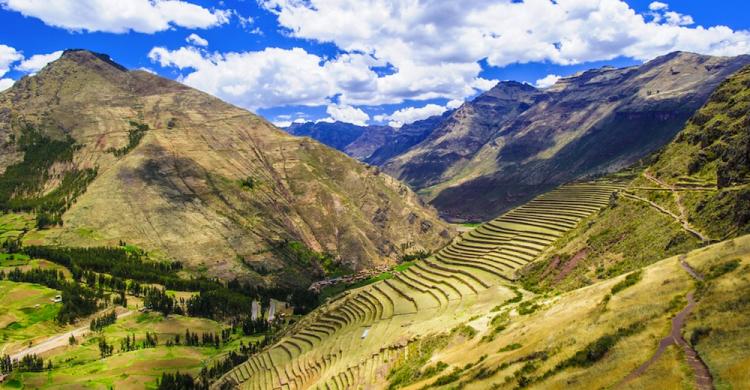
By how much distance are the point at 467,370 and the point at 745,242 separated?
20.4m

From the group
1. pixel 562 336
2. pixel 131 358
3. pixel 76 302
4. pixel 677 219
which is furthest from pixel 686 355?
pixel 76 302

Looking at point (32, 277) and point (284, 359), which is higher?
point (32, 277)

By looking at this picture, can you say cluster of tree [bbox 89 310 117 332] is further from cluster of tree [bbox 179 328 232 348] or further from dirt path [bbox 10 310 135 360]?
cluster of tree [bbox 179 328 232 348]

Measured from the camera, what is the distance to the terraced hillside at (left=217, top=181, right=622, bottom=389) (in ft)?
196

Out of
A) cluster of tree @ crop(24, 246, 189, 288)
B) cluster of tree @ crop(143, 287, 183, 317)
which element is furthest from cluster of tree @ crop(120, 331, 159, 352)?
cluster of tree @ crop(24, 246, 189, 288)

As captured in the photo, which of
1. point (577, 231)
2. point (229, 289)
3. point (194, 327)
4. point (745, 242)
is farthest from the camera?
point (229, 289)

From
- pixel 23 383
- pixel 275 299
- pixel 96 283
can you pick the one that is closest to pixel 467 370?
pixel 23 383

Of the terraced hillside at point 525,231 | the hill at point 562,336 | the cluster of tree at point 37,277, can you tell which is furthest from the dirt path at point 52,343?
the terraced hillside at point 525,231

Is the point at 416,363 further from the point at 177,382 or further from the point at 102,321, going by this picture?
the point at 102,321

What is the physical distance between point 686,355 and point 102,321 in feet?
516

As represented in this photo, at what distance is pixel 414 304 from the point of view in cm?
7638

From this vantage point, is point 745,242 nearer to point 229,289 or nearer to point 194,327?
point 194,327

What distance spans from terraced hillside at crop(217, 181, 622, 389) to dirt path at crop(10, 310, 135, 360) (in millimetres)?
59667

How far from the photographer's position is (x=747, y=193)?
143 ft
